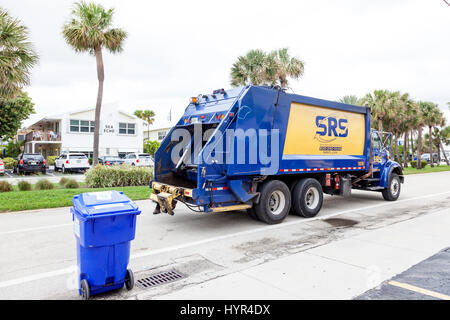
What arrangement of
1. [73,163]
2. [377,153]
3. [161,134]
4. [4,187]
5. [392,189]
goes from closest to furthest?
[377,153]
[392,189]
[4,187]
[73,163]
[161,134]

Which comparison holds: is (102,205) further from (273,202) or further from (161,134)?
(161,134)

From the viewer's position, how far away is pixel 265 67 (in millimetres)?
21906

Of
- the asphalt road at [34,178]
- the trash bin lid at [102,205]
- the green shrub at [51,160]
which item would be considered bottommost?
the asphalt road at [34,178]

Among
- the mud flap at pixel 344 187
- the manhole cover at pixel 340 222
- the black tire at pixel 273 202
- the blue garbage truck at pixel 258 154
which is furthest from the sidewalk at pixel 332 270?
the mud flap at pixel 344 187

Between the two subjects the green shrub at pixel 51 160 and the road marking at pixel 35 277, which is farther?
the green shrub at pixel 51 160

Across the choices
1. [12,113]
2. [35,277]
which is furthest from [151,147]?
[35,277]

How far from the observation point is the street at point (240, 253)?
3.79m

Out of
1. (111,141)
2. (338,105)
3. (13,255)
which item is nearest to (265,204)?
(338,105)

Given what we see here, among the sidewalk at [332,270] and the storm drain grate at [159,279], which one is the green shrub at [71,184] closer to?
the storm drain grate at [159,279]

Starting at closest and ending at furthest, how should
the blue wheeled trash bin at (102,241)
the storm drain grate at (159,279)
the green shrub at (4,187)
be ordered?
the blue wheeled trash bin at (102,241)
the storm drain grate at (159,279)
the green shrub at (4,187)

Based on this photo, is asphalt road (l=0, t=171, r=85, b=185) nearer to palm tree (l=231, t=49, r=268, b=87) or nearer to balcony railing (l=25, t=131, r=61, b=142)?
balcony railing (l=25, t=131, r=61, b=142)

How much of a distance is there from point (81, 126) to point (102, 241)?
3143 centimetres

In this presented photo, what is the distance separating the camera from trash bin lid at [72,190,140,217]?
11.4ft
